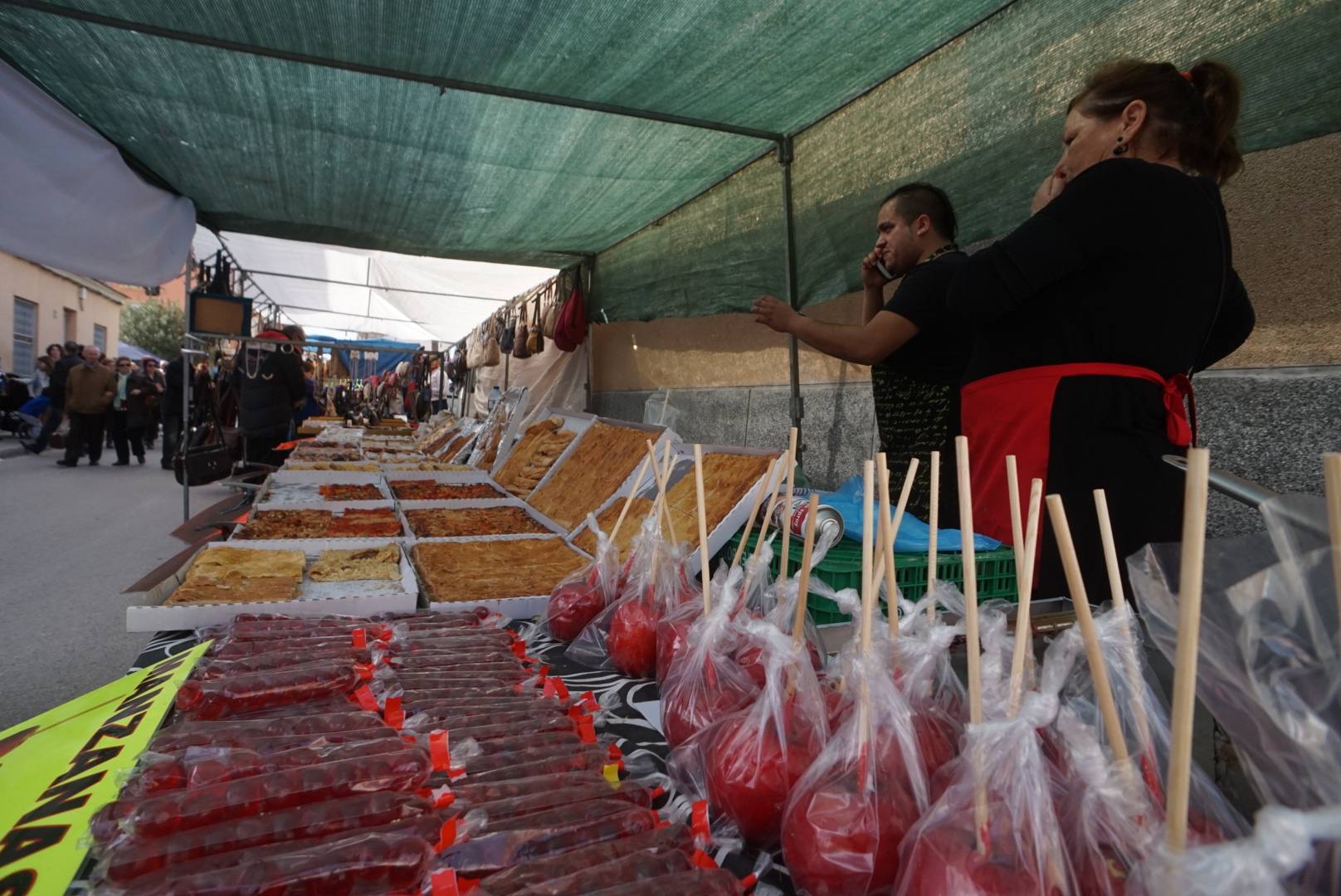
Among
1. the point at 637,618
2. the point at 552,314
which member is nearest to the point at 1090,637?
the point at 637,618

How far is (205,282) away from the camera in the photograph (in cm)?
826

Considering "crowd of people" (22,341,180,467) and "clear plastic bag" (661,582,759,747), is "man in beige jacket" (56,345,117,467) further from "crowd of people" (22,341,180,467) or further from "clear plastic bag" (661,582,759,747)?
"clear plastic bag" (661,582,759,747)

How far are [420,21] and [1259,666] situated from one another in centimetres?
368

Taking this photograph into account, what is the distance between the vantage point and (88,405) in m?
12.3

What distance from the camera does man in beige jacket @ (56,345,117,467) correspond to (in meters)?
12.0

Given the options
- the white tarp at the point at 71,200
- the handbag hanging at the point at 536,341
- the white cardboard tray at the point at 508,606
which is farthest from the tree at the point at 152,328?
the white cardboard tray at the point at 508,606

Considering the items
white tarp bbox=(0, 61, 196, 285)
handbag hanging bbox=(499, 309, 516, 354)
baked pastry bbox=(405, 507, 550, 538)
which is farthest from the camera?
handbag hanging bbox=(499, 309, 516, 354)

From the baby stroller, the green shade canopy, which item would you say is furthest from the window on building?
the green shade canopy

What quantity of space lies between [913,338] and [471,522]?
2.14m

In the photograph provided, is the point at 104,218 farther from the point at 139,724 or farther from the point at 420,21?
the point at 139,724

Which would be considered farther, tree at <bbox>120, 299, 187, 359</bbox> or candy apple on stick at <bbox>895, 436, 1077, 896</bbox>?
tree at <bbox>120, 299, 187, 359</bbox>

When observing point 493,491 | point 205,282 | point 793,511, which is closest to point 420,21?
point 493,491

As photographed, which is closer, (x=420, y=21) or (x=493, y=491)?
(x=420, y=21)

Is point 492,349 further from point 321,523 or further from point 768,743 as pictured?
point 768,743
